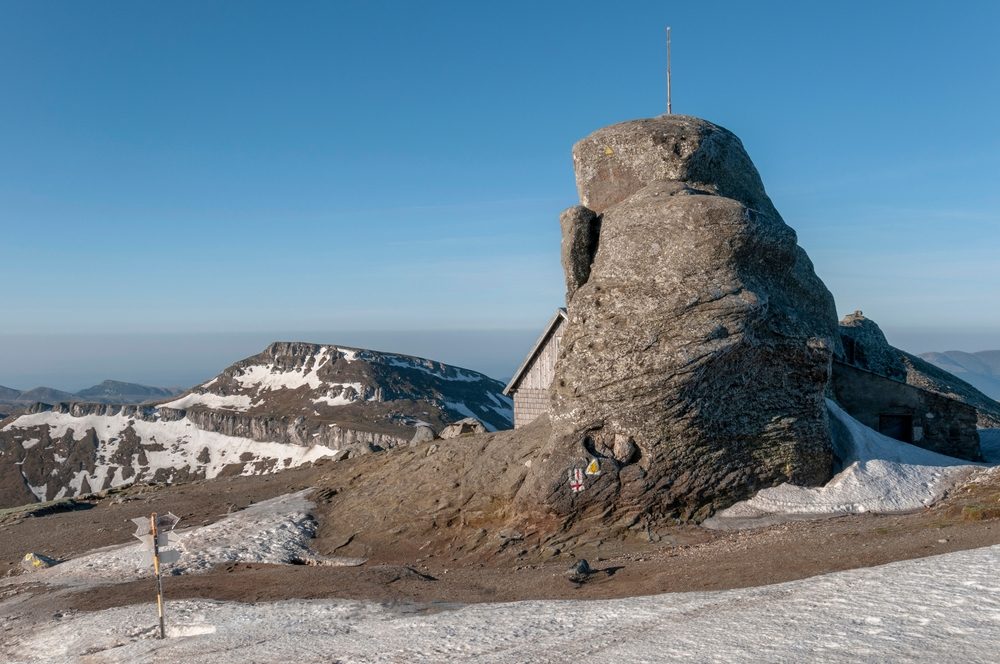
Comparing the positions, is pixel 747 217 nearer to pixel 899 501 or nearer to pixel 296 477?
pixel 899 501

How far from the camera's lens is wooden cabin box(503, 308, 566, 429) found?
35.2m

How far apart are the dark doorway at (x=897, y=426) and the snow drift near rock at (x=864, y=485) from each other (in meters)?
3.16

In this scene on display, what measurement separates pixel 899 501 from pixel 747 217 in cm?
875

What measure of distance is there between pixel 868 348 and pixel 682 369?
55.5 feet

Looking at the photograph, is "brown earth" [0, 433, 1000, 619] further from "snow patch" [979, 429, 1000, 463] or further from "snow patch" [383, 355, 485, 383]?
"snow patch" [383, 355, 485, 383]

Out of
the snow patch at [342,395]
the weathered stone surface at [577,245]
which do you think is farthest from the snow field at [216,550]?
the snow patch at [342,395]

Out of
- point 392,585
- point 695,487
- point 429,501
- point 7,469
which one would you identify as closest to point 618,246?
point 695,487

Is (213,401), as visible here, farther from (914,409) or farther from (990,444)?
(914,409)

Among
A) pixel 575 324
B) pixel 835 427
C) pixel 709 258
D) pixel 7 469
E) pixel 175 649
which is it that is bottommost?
pixel 7 469

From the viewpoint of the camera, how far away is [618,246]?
23.2 metres

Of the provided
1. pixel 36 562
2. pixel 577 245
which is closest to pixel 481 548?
pixel 577 245

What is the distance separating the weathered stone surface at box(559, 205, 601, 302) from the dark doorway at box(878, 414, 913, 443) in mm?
12235

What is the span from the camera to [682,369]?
20.8m

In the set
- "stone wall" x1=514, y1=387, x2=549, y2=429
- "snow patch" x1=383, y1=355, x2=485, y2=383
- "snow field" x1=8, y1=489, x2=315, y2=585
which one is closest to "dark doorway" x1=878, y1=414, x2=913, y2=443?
"stone wall" x1=514, y1=387, x2=549, y2=429
